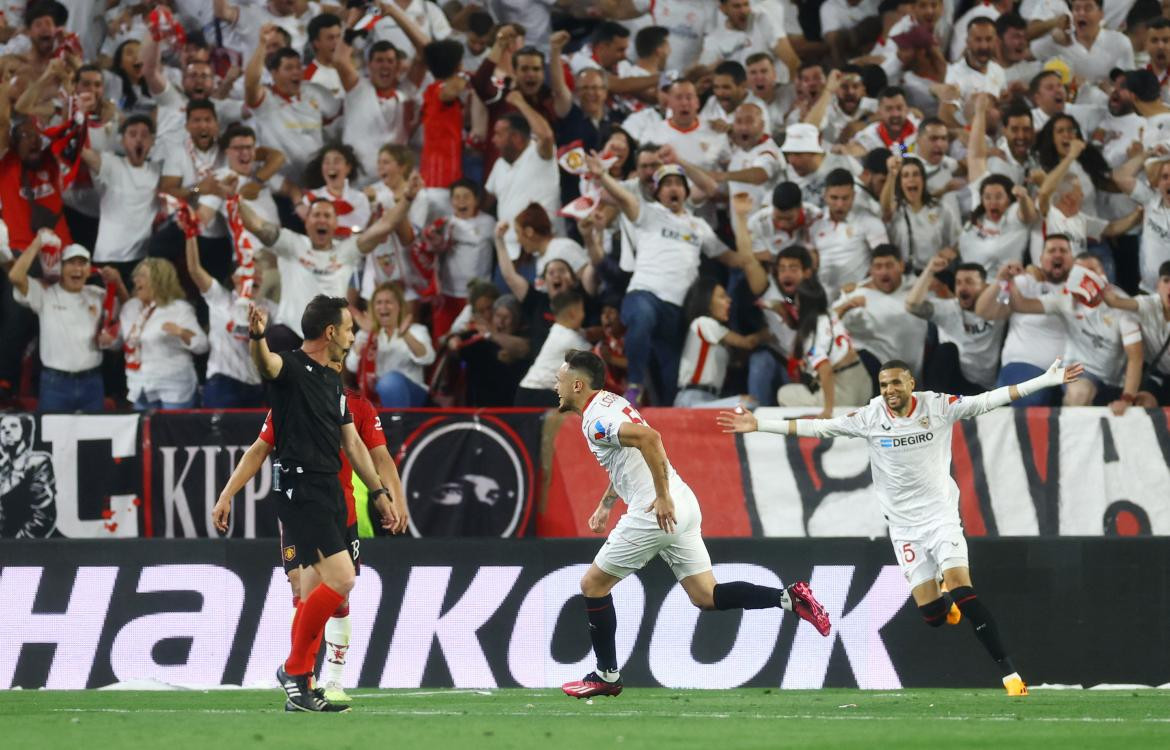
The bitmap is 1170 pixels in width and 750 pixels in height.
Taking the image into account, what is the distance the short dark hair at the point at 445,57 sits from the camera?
55.1ft

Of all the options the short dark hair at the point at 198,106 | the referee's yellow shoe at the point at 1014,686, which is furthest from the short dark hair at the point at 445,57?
the referee's yellow shoe at the point at 1014,686

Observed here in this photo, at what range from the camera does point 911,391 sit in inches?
452

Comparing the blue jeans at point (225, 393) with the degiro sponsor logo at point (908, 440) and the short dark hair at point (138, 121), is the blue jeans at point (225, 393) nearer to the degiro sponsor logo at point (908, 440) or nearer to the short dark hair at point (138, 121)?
the short dark hair at point (138, 121)

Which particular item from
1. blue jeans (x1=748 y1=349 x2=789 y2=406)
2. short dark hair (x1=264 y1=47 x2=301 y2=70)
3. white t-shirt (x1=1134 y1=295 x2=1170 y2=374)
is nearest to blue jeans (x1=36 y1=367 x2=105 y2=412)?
short dark hair (x1=264 y1=47 x2=301 y2=70)

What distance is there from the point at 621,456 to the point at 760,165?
623 cm

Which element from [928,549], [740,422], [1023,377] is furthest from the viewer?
[1023,377]

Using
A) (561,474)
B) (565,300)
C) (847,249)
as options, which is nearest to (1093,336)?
(847,249)

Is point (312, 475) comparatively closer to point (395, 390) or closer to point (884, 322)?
point (395, 390)

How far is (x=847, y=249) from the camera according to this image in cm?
1534

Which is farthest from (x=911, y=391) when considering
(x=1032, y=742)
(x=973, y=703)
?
(x=1032, y=742)

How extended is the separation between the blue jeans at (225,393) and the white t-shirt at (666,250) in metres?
3.59

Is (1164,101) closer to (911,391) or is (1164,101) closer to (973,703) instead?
Result: (911,391)

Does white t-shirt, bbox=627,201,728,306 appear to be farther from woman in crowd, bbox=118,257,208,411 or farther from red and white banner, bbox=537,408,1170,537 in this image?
woman in crowd, bbox=118,257,208,411

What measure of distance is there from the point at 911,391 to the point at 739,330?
374cm
